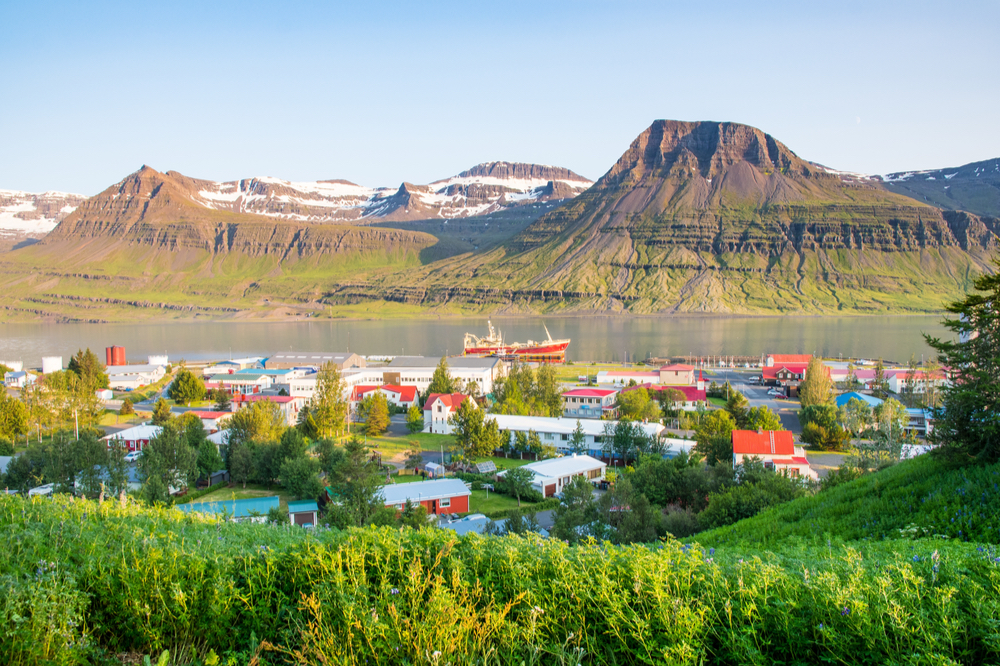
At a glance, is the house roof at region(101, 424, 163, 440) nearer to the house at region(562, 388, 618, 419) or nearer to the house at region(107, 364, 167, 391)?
the house at region(562, 388, 618, 419)

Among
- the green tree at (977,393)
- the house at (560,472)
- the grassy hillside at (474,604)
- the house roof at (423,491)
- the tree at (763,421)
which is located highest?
the green tree at (977,393)

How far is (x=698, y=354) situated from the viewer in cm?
7238

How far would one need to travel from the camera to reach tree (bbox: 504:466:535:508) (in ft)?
68.8

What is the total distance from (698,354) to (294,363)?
1761 inches

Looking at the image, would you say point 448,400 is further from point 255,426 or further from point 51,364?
point 51,364

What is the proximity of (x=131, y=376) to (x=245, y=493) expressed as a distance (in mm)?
36908

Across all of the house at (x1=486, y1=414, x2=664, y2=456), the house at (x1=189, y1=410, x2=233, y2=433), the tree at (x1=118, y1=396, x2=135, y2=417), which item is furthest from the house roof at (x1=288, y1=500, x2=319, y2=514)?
the tree at (x1=118, y1=396, x2=135, y2=417)

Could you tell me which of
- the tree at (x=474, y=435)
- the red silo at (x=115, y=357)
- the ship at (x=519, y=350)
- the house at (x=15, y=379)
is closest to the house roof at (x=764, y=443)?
the tree at (x=474, y=435)

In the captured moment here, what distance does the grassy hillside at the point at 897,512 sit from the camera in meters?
7.00

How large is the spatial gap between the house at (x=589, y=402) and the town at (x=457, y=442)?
0.13 meters

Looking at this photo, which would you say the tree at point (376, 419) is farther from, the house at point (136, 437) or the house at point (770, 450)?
the house at point (770, 450)

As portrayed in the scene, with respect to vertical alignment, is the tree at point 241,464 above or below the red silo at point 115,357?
below

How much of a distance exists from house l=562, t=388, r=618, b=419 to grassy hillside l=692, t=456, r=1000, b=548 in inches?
1043

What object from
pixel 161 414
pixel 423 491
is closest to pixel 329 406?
pixel 161 414
